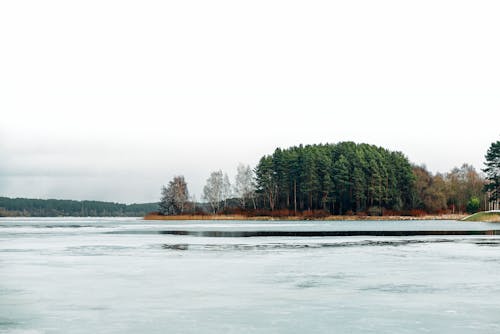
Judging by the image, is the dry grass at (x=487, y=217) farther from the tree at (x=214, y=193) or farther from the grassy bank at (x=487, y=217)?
the tree at (x=214, y=193)

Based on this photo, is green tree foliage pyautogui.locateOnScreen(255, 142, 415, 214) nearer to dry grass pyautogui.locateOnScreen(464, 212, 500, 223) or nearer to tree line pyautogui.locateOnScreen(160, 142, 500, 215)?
tree line pyautogui.locateOnScreen(160, 142, 500, 215)

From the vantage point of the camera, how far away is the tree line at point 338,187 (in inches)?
5033

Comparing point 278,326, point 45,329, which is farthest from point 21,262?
point 278,326

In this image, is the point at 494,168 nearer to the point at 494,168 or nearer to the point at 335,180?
the point at 494,168

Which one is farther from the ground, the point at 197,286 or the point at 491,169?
the point at 491,169

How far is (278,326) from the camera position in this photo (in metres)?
11.9

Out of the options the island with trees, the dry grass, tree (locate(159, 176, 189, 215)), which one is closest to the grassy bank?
the dry grass

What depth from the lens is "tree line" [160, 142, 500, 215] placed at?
128m

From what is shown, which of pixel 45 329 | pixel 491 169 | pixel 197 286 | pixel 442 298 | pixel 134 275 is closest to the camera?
pixel 45 329

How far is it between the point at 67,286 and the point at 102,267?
16.9ft

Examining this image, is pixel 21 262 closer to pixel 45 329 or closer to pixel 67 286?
pixel 67 286

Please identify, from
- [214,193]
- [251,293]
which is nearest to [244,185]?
[214,193]

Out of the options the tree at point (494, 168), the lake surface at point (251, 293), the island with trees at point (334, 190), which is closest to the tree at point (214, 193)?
the island with trees at point (334, 190)

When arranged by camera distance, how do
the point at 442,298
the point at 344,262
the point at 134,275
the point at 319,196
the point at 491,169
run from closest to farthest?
the point at 442,298, the point at 134,275, the point at 344,262, the point at 491,169, the point at 319,196
